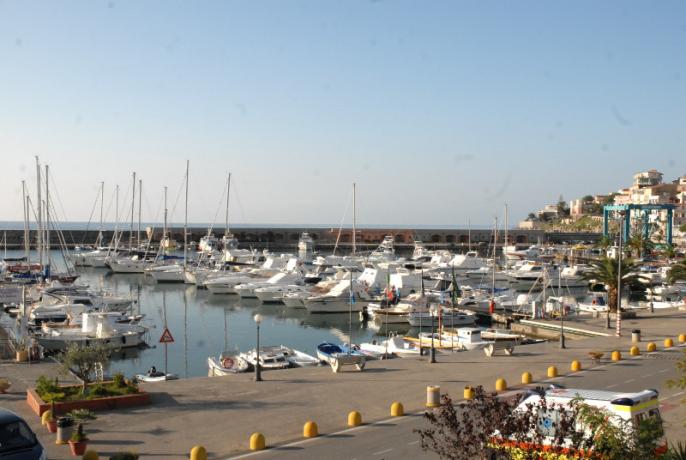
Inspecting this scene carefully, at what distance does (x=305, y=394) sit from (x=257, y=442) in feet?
16.9

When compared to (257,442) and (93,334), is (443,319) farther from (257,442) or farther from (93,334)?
(257,442)

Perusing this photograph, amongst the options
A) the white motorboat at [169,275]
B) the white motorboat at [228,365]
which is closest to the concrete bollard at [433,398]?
the white motorboat at [228,365]

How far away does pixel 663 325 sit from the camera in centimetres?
3512

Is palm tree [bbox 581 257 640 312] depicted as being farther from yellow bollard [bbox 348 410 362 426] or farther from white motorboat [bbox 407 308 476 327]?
yellow bollard [bbox 348 410 362 426]

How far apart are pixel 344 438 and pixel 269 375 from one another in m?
7.36

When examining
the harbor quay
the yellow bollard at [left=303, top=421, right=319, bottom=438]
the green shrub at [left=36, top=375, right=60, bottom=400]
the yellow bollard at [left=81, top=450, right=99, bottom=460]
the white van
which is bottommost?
the harbor quay

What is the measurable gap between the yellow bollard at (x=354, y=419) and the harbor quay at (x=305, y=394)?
23 centimetres

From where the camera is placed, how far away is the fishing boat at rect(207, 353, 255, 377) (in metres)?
28.5

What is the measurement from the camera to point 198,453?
13.2 metres

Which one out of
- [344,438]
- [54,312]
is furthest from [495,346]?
[54,312]

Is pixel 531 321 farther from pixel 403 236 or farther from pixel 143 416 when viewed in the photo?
pixel 403 236

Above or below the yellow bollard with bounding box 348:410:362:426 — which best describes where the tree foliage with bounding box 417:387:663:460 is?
above

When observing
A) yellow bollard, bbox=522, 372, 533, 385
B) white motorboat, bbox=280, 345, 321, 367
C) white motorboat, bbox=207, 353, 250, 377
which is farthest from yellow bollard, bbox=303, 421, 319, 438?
white motorboat, bbox=280, 345, 321, 367

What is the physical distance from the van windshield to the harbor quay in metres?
2.66
